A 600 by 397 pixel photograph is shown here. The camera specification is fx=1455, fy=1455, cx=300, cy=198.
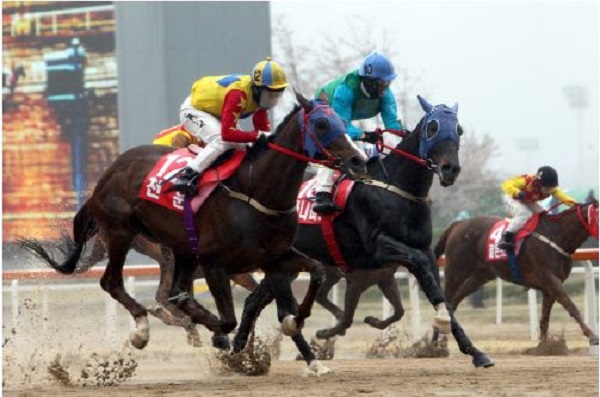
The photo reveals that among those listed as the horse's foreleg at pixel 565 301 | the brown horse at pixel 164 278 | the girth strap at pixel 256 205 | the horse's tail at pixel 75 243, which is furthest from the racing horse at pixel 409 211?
the horse's foreleg at pixel 565 301

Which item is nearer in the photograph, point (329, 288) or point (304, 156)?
point (304, 156)

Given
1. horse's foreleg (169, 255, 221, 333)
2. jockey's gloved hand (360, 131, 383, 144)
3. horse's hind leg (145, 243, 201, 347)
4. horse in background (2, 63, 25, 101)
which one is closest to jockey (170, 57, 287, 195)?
horse's foreleg (169, 255, 221, 333)

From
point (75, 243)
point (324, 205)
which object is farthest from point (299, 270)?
point (75, 243)

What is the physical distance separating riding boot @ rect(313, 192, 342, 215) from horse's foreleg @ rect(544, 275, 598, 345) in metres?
3.26

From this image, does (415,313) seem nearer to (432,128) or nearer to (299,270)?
(432,128)

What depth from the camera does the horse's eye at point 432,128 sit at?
28.0ft

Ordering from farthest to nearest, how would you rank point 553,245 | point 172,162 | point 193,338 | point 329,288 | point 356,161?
1. point 553,245
2. point 329,288
3. point 193,338
4. point 172,162
5. point 356,161

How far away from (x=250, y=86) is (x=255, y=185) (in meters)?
0.56

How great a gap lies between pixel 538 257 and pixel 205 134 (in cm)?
470

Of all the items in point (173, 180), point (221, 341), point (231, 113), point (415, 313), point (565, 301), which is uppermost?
point (231, 113)

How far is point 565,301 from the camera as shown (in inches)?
468

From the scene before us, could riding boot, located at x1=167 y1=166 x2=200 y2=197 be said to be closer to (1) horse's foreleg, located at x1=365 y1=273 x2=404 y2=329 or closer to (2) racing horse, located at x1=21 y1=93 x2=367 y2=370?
(2) racing horse, located at x1=21 y1=93 x2=367 y2=370

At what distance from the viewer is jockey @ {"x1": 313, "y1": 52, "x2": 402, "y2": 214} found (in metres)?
9.07

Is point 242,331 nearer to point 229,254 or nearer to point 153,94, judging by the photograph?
point 229,254
